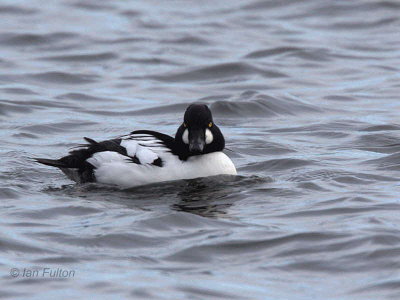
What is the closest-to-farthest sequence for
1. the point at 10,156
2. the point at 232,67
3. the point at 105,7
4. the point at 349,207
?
the point at 349,207 < the point at 10,156 < the point at 232,67 < the point at 105,7

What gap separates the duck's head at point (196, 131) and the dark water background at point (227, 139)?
1.41 feet

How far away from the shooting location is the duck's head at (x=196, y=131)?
408 inches

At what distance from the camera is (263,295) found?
747cm

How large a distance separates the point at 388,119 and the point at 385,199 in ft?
15.1

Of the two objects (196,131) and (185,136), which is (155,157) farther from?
(196,131)

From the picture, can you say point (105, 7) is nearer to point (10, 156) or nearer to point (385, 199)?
point (10, 156)

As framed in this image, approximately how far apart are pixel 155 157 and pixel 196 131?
1.62 ft

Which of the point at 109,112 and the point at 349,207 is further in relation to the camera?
the point at 109,112

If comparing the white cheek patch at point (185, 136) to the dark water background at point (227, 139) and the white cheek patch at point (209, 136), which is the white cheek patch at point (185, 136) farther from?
the dark water background at point (227, 139)

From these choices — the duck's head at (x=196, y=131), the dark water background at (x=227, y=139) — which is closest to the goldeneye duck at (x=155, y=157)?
the duck's head at (x=196, y=131)

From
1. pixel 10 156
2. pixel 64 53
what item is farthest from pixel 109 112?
pixel 64 53

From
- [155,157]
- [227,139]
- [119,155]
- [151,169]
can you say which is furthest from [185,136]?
[227,139]

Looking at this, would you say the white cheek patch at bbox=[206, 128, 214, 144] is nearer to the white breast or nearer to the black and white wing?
the white breast

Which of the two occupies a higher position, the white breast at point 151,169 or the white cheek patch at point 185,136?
the white cheek patch at point 185,136
